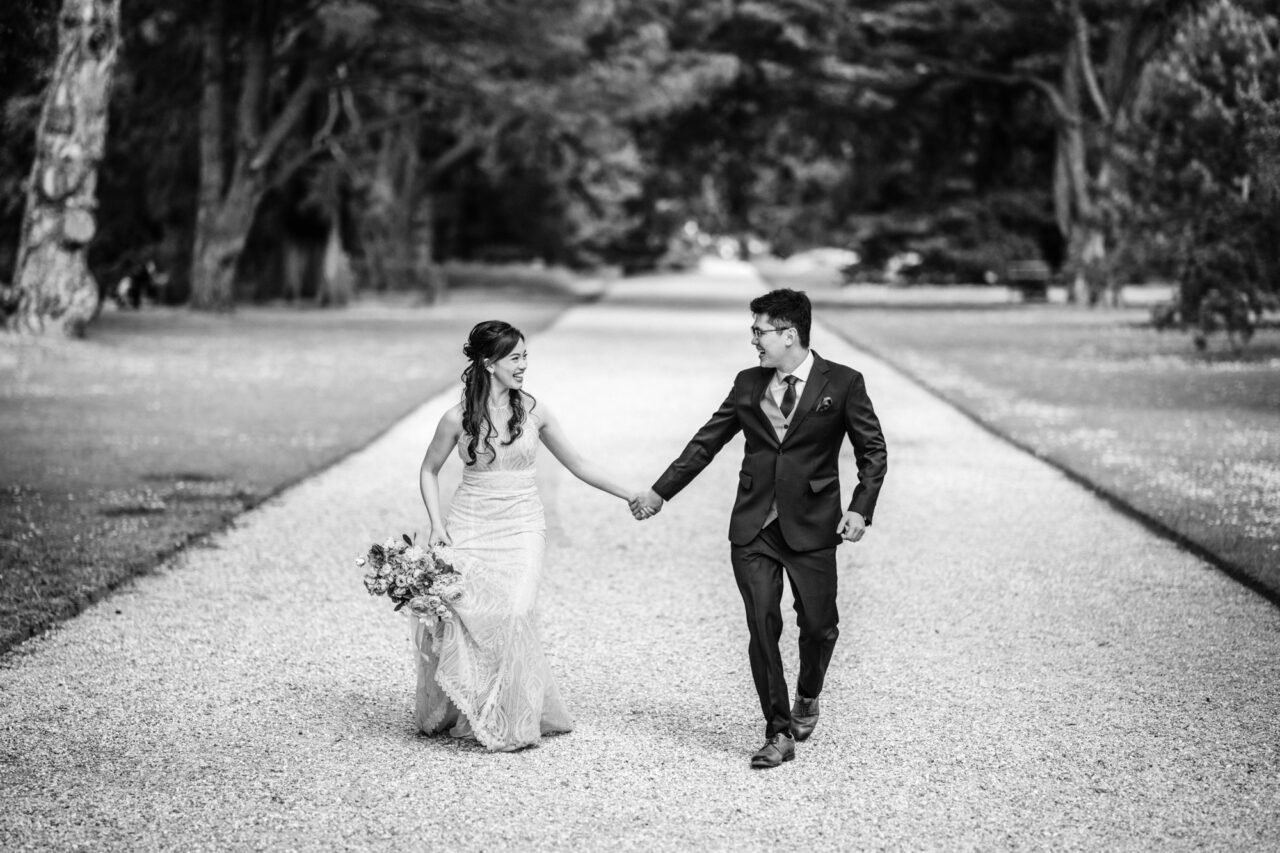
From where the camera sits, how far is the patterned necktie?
18.6 feet

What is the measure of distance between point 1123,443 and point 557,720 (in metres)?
10.1

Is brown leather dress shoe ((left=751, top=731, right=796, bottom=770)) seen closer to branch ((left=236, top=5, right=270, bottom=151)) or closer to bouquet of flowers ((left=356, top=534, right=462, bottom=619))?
Result: bouquet of flowers ((left=356, top=534, right=462, bottom=619))

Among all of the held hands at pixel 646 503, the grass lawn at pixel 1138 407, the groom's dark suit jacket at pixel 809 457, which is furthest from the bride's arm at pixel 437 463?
the grass lawn at pixel 1138 407

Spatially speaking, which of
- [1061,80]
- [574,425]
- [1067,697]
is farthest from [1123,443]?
[1061,80]

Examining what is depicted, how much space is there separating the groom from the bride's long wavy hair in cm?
81

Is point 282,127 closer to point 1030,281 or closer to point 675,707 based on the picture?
point 1030,281

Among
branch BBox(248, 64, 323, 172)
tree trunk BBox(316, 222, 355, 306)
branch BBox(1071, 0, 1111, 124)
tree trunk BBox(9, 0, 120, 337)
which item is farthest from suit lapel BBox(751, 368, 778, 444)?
branch BBox(1071, 0, 1111, 124)

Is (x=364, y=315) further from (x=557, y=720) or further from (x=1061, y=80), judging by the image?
(x=557, y=720)

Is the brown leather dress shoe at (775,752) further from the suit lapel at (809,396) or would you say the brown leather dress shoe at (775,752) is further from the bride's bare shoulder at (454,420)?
the bride's bare shoulder at (454,420)

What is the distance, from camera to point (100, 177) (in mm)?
33469

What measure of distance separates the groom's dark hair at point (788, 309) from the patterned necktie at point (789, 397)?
136 mm

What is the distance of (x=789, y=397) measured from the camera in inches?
223

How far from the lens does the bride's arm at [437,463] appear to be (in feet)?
19.5

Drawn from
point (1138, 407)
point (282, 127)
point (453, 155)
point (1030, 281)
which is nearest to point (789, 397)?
point (1138, 407)
